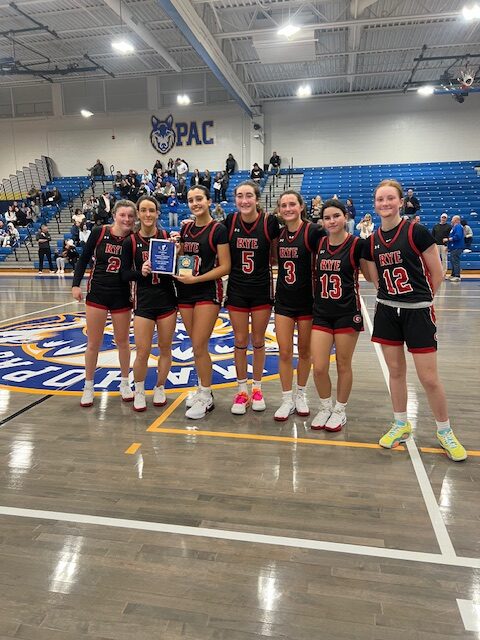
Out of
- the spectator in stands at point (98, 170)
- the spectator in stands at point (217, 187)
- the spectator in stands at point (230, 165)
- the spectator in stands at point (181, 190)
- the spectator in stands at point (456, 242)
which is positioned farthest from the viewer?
the spectator in stands at point (98, 170)

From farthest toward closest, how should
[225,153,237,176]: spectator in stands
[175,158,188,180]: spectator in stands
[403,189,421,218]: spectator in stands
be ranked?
[225,153,237,176]: spectator in stands < [175,158,188,180]: spectator in stands < [403,189,421,218]: spectator in stands

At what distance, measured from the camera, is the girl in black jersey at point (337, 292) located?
335cm

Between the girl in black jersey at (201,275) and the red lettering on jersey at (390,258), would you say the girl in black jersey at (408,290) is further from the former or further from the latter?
the girl in black jersey at (201,275)

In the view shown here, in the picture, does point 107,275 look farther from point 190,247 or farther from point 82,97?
point 82,97

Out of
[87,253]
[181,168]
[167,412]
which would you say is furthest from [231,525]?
[181,168]

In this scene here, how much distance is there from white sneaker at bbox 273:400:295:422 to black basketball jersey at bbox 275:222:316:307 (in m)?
0.91

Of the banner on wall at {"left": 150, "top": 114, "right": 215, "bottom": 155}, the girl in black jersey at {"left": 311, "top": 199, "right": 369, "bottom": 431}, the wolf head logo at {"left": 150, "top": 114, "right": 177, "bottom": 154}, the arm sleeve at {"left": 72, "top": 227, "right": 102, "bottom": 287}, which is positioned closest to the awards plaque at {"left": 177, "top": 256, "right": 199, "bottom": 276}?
the arm sleeve at {"left": 72, "top": 227, "right": 102, "bottom": 287}

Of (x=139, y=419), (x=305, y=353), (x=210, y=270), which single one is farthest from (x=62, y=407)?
(x=305, y=353)

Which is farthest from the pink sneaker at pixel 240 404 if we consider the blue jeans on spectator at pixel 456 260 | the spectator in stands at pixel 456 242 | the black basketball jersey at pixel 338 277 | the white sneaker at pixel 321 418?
the blue jeans on spectator at pixel 456 260

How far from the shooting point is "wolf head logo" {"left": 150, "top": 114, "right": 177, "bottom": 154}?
23.2m

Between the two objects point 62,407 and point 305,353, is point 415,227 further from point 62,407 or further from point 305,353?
point 62,407

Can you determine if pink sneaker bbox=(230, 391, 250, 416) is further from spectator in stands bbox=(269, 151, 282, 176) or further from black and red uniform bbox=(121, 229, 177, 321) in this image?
spectator in stands bbox=(269, 151, 282, 176)

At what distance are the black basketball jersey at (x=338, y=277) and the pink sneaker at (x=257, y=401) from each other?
108cm

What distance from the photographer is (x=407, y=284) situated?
9.99ft
